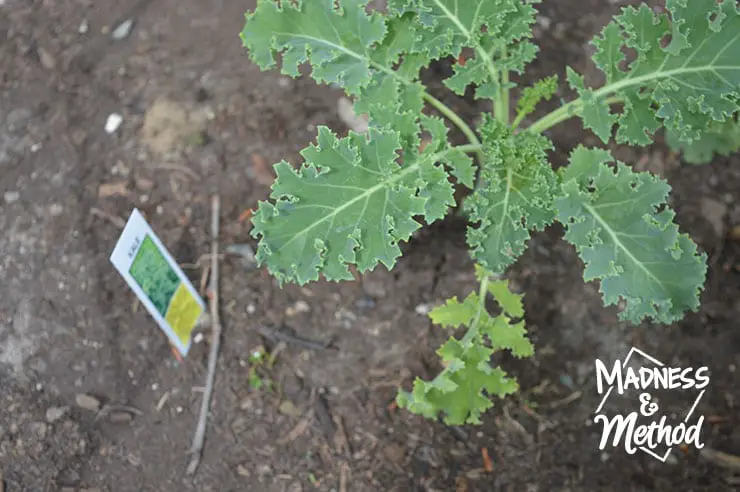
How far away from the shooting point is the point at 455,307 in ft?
8.04

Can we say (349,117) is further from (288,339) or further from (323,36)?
(288,339)

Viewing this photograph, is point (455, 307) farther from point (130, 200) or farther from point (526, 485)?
point (130, 200)

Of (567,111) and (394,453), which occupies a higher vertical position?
(567,111)

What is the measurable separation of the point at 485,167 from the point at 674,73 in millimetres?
687

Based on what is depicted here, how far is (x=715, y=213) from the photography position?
3.04 metres

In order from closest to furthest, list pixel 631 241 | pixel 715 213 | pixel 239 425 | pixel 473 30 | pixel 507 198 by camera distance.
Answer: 1. pixel 631 241
2. pixel 507 198
3. pixel 473 30
4. pixel 239 425
5. pixel 715 213

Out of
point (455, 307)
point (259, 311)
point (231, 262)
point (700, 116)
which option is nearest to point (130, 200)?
point (231, 262)

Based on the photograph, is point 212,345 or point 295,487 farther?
point 212,345

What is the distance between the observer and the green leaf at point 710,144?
288 cm

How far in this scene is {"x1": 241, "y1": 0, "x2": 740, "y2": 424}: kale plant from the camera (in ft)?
6.86

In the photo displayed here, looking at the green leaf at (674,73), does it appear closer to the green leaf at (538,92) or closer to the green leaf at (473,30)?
the green leaf at (538,92)

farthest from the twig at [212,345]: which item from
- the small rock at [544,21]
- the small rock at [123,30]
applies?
the small rock at [544,21]

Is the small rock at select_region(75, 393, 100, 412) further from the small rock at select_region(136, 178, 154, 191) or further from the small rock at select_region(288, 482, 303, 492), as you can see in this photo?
the small rock at select_region(136, 178, 154, 191)

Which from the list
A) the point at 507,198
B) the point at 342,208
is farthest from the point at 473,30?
the point at 342,208
